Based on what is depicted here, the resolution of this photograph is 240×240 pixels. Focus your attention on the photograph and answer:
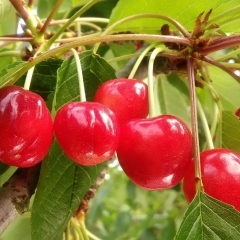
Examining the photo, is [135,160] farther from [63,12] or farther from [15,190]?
[63,12]

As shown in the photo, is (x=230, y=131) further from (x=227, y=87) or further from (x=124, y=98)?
(x=227, y=87)

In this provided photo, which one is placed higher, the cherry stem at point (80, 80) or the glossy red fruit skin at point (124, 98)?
the cherry stem at point (80, 80)

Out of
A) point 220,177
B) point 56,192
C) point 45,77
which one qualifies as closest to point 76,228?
point 56,192

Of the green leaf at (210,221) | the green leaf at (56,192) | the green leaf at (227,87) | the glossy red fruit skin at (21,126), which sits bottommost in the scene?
the green leaf at (227,87)

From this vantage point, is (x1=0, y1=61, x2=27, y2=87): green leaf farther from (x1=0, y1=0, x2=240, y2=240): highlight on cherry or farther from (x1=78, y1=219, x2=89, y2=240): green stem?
(x1=78, y1=219, x2=89, y2=240): green stem

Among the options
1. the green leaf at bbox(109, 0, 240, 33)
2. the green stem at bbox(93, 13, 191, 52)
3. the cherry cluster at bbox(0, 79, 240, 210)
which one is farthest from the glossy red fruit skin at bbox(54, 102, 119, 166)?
the green leaf at bbox(109, 0, 240, 33)

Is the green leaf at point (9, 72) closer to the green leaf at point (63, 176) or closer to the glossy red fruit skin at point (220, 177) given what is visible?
the green leaf at point (63, 176)

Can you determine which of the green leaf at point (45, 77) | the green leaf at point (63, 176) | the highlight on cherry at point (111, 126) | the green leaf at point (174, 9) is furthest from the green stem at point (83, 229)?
the green leaf at point (174, 9)
